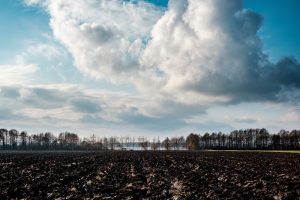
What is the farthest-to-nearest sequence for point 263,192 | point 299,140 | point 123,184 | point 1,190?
point 299,140 → point 123,184 → point 1,190 → point 263,192

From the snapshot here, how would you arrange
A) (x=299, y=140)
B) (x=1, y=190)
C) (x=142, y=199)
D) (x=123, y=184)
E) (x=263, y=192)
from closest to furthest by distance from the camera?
(x=142, y=199)
(x=263, y=192)
(x=1, y=190)
(x=123, y=184)
(x=299, y=140)

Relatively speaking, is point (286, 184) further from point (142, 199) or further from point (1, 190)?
point (1, 190)

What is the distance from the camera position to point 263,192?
2028 centimetres

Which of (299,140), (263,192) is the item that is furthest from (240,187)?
(299,140)

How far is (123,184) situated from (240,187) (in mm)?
8229

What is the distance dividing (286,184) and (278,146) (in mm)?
182934

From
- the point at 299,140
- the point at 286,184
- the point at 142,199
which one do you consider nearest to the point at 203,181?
the point at 286,184

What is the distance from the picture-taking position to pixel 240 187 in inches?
885

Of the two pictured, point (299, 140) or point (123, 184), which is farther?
point (299, 140)

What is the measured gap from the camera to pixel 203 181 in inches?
1028

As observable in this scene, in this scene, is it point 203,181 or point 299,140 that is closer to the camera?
point 203,181

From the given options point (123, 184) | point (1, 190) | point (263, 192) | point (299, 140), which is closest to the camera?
point (263, 192)

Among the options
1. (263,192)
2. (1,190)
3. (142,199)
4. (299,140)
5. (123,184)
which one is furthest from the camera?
(299,140)

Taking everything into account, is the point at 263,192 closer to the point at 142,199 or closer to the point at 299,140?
the point at 142,199
